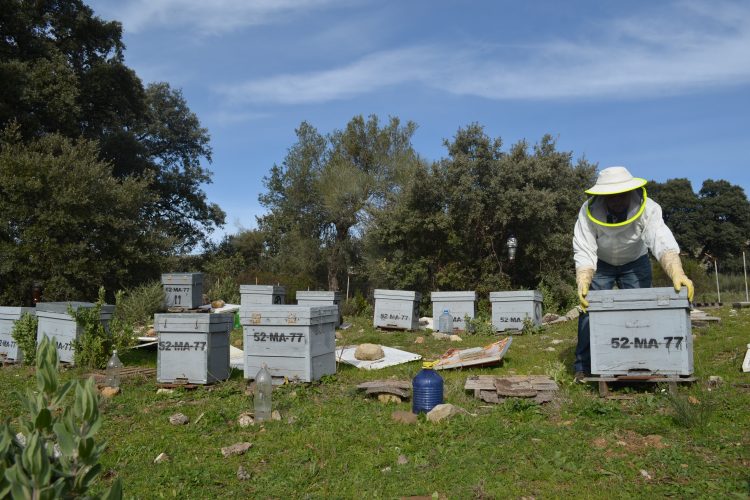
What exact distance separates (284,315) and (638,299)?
4.09m

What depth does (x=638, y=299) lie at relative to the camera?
5.77 m

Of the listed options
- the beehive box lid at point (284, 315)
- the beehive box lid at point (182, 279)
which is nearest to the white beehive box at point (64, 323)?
the beehive box lid at point (284, 315)

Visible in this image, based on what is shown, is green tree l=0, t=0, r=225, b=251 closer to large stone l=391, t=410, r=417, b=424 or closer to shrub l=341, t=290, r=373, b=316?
shrub l=341, t=290, r=373, b=316

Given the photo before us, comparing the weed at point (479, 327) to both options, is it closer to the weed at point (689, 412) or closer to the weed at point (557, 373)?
the weed at point (557, 373)

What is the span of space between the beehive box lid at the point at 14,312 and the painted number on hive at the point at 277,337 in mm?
5193

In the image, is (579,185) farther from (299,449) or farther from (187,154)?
(187,154)

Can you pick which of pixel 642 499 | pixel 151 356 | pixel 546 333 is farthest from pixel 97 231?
pixel 642 499

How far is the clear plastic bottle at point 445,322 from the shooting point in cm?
1402

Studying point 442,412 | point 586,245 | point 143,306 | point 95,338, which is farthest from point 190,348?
point 143,306

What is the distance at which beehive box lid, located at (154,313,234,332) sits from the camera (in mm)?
7586

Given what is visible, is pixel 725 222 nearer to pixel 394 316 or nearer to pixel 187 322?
pixel 394 316

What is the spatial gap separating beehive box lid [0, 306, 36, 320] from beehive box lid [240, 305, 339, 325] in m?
5.07

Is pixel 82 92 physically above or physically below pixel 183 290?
above

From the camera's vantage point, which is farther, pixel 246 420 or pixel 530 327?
pixel 530 327
